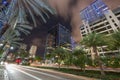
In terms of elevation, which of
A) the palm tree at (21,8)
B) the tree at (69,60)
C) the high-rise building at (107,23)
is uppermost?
the high-rise building at (107,23)

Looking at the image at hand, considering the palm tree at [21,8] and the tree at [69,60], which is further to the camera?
the tree at [69,60]

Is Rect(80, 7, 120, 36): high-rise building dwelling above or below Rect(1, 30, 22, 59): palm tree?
above

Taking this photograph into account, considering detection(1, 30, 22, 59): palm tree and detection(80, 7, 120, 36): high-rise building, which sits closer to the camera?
detection(1, 30, 22, 59): palm tree

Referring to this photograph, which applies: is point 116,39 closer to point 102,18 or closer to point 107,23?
point 107,23

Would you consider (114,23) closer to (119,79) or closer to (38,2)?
(119,79)

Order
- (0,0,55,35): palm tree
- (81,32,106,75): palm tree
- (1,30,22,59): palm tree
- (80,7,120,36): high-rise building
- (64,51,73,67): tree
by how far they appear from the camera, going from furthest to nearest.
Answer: (80,7,120,36): high-rise building → (64,51,73,67): tree → (81,32,106,75): palm tree → (1,30,22,59): palm tree → (0,0,55,35): palm tree

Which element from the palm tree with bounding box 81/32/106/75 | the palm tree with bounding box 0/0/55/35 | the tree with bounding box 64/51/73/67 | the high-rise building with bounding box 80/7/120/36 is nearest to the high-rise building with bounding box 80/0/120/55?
the high-rise building with bounding box 80/7/120/36

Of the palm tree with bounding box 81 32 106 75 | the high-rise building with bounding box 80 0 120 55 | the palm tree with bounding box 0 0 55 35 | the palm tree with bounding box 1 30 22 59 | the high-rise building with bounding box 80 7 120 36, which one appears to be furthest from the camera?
the high-rise building with bounding box 80 0 120 55

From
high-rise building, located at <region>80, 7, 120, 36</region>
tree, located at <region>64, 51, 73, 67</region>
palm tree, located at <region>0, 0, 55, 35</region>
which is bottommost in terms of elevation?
palm tree, located at <region>0, 0, 55, 35</region>

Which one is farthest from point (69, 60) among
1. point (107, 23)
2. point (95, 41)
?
point (107, 23)

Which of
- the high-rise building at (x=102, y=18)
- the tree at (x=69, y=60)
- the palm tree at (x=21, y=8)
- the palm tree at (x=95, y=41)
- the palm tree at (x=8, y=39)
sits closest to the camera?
the palm tree at (x=21, y=8)

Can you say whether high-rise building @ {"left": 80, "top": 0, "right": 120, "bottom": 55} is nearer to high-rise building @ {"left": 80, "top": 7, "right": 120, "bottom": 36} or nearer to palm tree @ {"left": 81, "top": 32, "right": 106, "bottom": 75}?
high-rise building @ {"left": 80, "top": 7, "right": 120, "bottom": 36}

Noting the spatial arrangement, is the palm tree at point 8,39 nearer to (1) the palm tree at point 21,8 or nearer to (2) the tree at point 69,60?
(1) the palm tree at point 21,8

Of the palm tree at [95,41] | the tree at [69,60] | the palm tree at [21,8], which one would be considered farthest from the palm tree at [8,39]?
the tree at [69,60]
